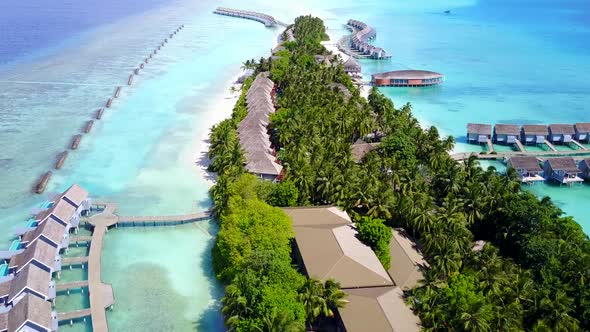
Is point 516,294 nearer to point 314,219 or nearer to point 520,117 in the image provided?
point 314,219

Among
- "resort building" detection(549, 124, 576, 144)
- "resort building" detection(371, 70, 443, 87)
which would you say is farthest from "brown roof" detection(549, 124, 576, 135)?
"resort building" detection(371, 70, 443, 87)

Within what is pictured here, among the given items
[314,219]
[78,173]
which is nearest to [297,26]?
[78,173]

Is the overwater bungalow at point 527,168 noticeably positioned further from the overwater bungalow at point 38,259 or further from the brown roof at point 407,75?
the overwater bungalow at point 38,259

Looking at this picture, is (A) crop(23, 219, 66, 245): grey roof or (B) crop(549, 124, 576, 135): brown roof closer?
(A) crop(23, 219, 66, 245): grey roof

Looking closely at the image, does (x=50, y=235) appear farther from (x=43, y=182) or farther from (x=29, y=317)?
(x=43, y=182)

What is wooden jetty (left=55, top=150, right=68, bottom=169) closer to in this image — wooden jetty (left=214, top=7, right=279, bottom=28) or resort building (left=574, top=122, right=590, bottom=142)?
resort building (left=574, top=122, right=590, bottom=142)

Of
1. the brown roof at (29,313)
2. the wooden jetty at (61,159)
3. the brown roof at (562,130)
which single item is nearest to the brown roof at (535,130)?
the brown roof at (562,130)

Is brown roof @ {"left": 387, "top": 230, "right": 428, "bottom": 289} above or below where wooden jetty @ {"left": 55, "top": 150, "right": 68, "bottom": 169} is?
below
